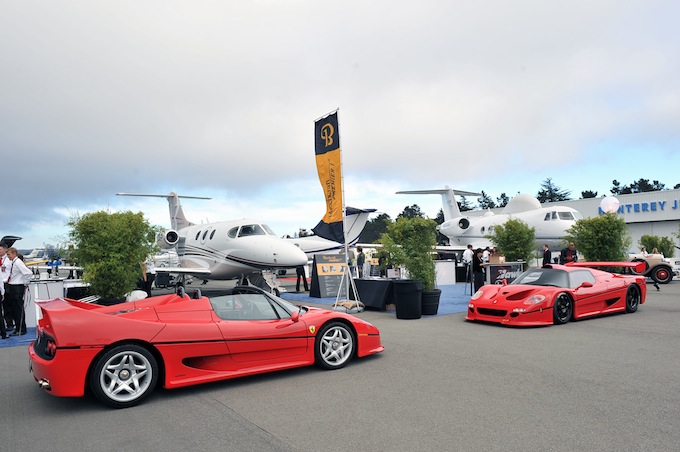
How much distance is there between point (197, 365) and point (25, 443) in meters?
1.73

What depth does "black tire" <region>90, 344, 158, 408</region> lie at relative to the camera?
4.79m

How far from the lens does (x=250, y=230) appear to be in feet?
60.3

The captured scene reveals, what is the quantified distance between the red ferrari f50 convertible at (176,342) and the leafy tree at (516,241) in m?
11.8

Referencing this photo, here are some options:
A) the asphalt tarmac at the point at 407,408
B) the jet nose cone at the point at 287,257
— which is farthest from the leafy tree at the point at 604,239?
the asphalt tarmac at the point at 407,408

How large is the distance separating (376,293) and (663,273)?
13.8 m

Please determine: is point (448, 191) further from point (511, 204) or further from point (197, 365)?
point (197, 365)

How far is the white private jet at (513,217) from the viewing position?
25.6 metres

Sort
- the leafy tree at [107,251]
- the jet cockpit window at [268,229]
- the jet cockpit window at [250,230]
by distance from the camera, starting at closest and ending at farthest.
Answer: the leafy tree at [107,251]
the jet cockpit window at [250,230]
the jet cockpit window at [268,229]

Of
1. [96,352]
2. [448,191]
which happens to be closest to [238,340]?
[96,352]

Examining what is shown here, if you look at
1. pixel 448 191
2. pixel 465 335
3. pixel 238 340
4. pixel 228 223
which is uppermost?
pixel 448 191

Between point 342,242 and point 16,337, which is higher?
point 342,242

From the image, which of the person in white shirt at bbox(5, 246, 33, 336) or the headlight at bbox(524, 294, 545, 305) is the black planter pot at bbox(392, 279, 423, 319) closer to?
the headlight at bbox(524, 294, 545, 305)

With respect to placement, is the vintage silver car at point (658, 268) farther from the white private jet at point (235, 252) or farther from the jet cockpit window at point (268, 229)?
the jet cockpit window at point (268, 229)

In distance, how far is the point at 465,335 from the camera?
28.8 feet
